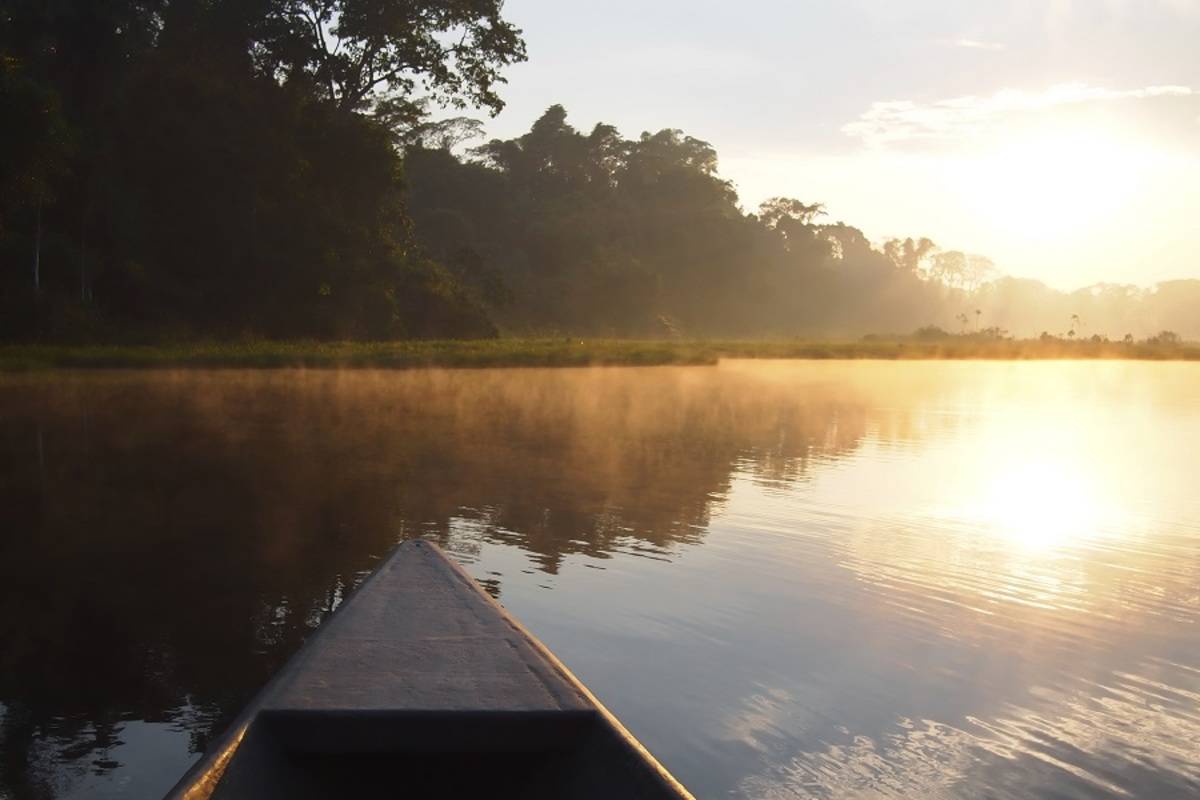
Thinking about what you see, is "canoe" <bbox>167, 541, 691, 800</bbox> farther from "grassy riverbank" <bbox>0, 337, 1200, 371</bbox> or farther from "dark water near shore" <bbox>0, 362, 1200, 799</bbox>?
"grassy riverbank" <bbox>0, 337, 1200, 371</bbox>

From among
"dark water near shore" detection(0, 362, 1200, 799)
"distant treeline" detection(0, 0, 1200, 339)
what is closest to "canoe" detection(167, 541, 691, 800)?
"dark water near shore" detection(0, 362, 1200, 799)

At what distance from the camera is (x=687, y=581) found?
620 cm

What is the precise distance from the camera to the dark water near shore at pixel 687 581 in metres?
3.81

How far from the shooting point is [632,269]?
2044 inches

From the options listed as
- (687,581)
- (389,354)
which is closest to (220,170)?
(389,354)

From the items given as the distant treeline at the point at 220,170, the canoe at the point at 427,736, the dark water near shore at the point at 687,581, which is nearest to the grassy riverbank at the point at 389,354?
the distant treeline at the point at 220,170

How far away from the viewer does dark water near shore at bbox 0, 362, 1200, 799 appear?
3.81 meters

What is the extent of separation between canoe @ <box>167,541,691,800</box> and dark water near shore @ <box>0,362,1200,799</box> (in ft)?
2.81

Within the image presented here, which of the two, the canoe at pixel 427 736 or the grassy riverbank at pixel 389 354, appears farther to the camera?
the grassy riverbank at pixel 389 354

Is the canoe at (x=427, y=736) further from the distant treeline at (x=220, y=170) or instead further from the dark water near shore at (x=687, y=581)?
the distant treeline at (x=220, y=170)

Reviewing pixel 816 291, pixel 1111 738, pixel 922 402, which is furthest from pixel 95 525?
pixel 816 291

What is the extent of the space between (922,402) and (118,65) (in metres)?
20.7

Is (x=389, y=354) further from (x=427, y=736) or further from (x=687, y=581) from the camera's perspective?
(x=427, y=736)

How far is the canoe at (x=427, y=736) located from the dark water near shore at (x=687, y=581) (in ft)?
2.81
